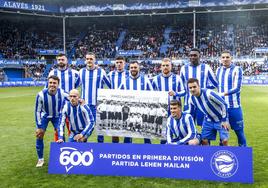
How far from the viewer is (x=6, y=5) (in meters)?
41.6

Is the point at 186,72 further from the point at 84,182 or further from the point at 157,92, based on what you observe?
the point at 84,182

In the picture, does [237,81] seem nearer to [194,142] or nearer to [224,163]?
[194,142]

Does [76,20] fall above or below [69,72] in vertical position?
above

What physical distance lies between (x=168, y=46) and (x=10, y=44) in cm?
1949

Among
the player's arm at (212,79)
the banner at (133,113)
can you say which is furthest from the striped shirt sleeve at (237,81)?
the banner at (133,113)

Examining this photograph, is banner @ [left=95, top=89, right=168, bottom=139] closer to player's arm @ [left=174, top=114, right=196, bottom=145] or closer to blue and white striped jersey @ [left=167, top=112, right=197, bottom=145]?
blue and white striped jersey @ [left=167, top=112, right=197, bottom=145]

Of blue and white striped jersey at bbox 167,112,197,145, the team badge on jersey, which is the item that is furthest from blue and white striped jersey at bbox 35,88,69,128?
the team badge on jersey

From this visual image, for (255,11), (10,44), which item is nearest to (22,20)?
(10,44)

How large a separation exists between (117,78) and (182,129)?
7.49 feet

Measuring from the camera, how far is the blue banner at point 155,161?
20.5ft

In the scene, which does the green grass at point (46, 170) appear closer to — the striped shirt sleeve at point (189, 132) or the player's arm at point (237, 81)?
the striped shirt sleeve at point (189, 132)

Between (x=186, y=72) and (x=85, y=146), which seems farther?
(x=186, y=72)

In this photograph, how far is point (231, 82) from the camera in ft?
26.2

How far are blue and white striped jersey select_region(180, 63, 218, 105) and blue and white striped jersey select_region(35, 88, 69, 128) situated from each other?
102 inches
